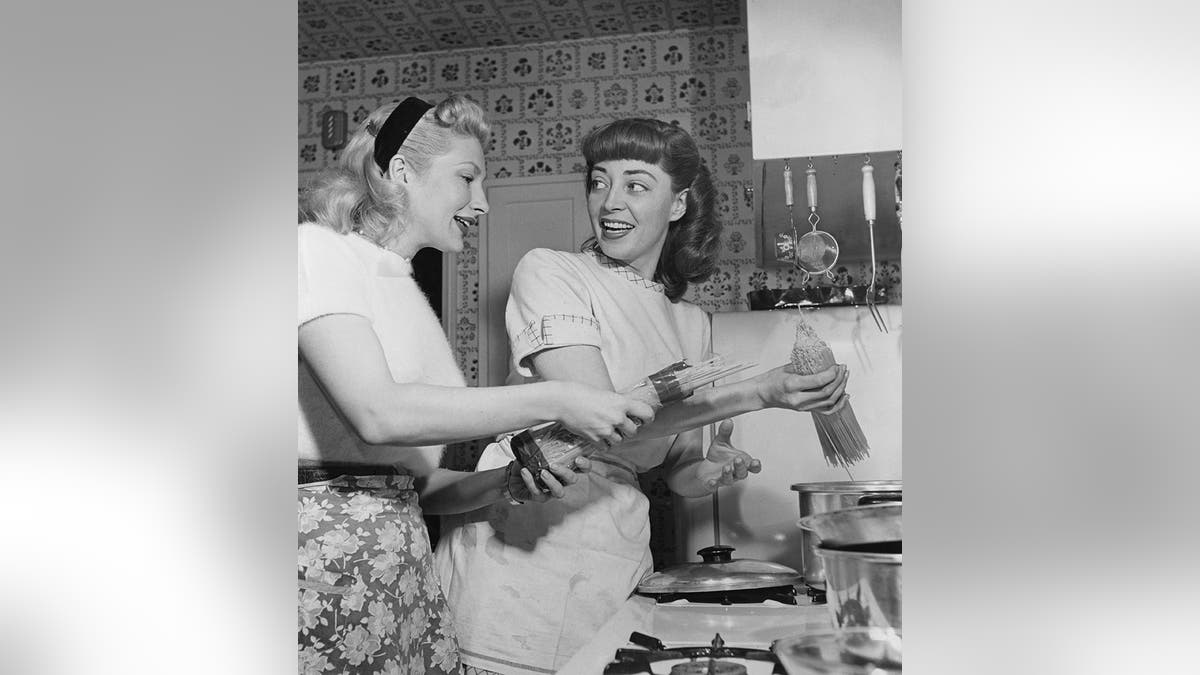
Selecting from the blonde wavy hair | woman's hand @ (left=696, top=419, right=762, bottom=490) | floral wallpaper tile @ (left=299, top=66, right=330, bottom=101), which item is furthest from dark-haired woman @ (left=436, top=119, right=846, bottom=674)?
floral wallpaper tile @ (left=299, top=66, right=330, bottom=101)

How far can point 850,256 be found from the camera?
1.57 metres

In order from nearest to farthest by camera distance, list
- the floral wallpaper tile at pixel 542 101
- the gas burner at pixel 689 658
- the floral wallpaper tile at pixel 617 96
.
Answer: the gas burner at pixel 689 658 → the floral wallpaper tile at pixel 617 96 → the floral wallpaper tile at pixel 542 101

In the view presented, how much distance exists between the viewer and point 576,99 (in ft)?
5.81

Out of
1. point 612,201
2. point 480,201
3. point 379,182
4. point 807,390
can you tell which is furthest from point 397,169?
point 807,390

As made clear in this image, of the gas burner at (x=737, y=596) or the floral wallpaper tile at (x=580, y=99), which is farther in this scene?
the floral wallpaper tile at (x=580, y=99)

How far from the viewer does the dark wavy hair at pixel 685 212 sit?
5.28 ft

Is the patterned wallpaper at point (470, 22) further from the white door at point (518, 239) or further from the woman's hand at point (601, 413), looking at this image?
the woman's hand at point (601, 413)

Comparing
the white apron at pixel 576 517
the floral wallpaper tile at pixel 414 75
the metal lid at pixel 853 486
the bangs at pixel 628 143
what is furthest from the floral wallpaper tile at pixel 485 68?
the metal lid at pixel 853 486

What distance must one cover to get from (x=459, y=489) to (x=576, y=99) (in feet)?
2.14

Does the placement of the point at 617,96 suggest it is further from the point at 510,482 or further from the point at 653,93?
the point at 510,482
